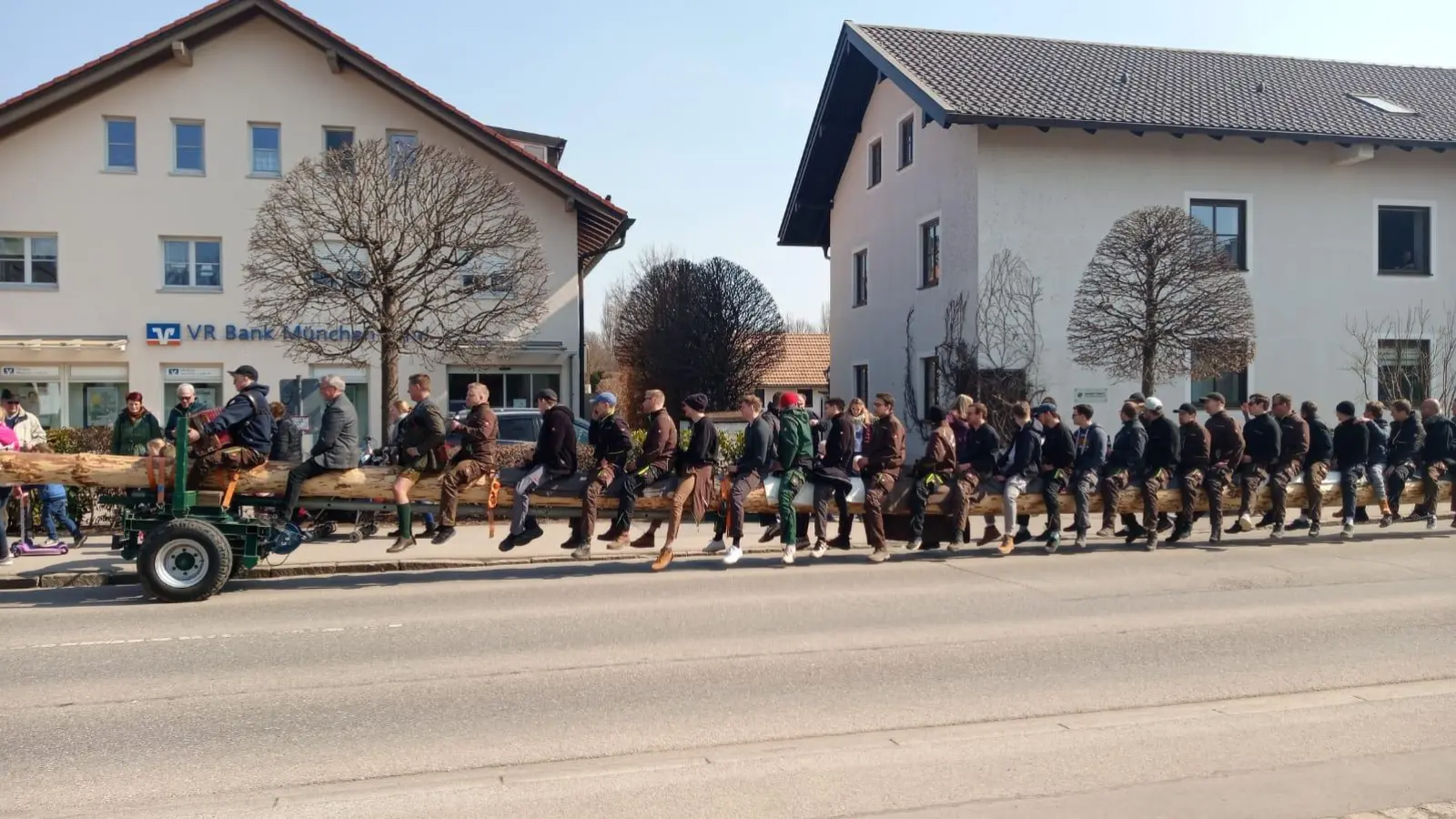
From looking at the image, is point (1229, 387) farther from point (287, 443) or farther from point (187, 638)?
point (187, 638)

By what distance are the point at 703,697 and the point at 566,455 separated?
507cm

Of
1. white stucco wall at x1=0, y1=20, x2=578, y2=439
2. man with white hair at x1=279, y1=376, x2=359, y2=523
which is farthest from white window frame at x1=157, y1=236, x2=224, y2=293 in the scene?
man with white hair at x1=279, y1=376, x2=359, y2=523

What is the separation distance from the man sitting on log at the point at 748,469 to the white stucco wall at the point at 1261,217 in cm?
1179

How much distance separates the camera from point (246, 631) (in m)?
8.75

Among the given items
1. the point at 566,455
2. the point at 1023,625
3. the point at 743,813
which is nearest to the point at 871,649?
the point at 1023,625

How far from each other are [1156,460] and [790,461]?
4.69 m

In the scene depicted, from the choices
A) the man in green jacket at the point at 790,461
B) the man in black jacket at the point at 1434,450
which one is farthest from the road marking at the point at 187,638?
the man in black jacket at the point at 1434,450

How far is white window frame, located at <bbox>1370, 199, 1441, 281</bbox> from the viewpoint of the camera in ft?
78.0

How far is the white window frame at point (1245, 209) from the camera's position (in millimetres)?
23000

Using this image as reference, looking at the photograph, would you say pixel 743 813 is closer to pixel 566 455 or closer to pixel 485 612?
pixel 485 612

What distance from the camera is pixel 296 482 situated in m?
10.7

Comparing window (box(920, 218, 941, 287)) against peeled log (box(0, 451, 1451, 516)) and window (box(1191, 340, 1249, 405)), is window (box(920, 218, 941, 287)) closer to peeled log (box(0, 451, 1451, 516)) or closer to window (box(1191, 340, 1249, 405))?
window (box(1191, 340, 1249, 405))

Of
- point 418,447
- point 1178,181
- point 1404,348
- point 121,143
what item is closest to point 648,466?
point 418,447

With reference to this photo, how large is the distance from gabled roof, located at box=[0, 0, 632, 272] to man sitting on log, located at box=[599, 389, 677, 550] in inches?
668
